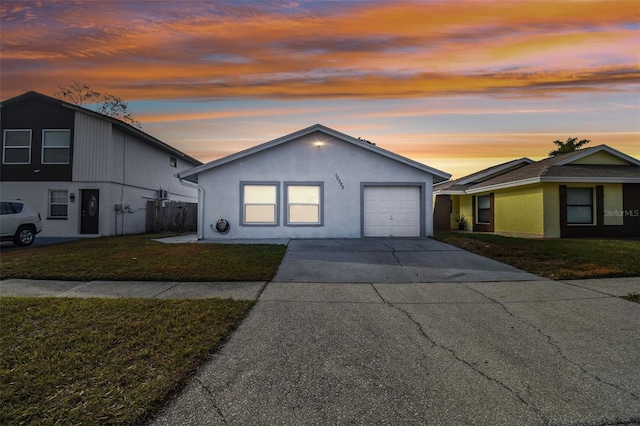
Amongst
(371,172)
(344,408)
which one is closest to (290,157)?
(371,172)

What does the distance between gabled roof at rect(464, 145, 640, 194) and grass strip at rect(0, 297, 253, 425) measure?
15.3 m

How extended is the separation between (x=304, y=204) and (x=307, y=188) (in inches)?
27.8

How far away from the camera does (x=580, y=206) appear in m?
16.2

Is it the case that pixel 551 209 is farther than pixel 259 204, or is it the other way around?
pixel 551 209

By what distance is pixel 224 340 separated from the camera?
4273 mm

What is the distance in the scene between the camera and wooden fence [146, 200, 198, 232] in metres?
20.4

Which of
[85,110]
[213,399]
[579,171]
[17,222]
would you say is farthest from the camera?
[85,110]

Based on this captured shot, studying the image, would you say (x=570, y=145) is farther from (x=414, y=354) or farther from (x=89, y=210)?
(x=89, y=210)

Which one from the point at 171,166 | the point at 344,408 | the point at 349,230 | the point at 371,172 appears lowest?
the point at 344,408

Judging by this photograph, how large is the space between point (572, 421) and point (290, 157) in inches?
518

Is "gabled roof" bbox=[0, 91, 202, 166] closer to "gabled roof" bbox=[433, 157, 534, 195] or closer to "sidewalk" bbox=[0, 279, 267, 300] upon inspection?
"sidewalk" bbox=[0, 279, 267, 300]

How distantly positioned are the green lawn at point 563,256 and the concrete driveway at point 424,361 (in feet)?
6.19

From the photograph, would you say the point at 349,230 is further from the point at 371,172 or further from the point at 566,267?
the point at 566,267

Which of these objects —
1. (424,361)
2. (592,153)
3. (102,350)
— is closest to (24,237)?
(102,350)
